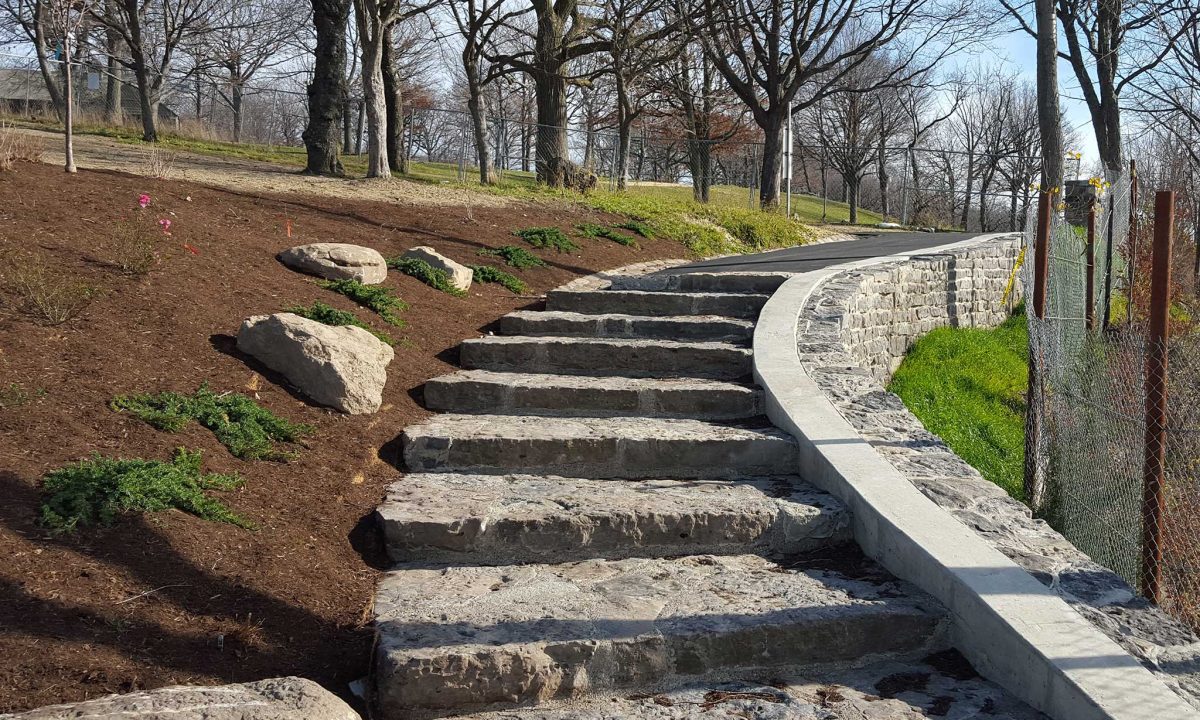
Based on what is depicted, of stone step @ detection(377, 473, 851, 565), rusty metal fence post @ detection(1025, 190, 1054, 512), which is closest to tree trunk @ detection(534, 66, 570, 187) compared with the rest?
rusty metal fence post @ detection(1025, 190, 1054, 512)

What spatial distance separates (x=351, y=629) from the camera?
3102 mm

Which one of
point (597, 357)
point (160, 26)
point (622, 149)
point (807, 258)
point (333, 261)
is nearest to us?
point (597, 357)

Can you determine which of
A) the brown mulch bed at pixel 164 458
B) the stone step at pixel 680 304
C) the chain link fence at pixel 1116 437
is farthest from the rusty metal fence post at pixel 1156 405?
the stone step at pixel 680 304

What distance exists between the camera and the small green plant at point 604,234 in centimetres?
1054

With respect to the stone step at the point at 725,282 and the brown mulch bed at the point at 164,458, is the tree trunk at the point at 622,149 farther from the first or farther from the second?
the brown mulch bed at the point at 164,458

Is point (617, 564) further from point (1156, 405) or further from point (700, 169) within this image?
point (700, 169)

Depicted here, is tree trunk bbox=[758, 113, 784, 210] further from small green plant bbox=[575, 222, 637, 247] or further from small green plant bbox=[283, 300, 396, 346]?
small green plant bbox=[283, 300, 396, 346]

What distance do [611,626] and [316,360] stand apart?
7.75ft

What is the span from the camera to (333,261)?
21.1ft

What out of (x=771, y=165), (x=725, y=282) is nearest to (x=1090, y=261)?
(x=725, y=282)

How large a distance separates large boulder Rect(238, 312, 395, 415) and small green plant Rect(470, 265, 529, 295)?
3018 mm

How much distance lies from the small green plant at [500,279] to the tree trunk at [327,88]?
18.3 ft

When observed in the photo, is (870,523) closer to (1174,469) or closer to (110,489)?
(110,489)

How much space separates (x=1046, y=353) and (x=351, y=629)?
17.3 ft
